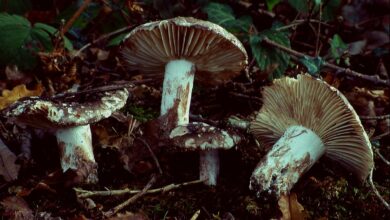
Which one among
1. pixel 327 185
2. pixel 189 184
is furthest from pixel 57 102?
pixel 327 185

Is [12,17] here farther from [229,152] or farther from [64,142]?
[229,152]

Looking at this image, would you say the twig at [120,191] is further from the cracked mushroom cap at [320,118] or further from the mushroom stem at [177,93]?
the cracked mushroom cap at [320,118]

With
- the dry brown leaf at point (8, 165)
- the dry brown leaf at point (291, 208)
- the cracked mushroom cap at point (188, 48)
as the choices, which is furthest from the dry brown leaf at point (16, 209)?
the dry brown leaf at point (291, 208)

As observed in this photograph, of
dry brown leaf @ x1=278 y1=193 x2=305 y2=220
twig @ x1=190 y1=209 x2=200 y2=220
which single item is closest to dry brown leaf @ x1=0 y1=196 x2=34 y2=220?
twig @ x1=190 y1=209 x2=200 y2=220

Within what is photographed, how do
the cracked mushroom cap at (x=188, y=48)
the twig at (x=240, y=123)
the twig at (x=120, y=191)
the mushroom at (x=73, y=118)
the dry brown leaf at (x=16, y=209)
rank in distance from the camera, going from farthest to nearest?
the twig at (x=240, y=123) → the cracked mushroom cap at (x=188, y=48) → the twig at (x=120, y=191) → the mushroom at (x=73, y=118) → the dry brown leaf at (x=16, y=209)

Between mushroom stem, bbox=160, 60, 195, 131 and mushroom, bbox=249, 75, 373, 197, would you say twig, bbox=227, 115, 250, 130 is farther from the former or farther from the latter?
mushroom stem, bbox=160, 60, 195, 131

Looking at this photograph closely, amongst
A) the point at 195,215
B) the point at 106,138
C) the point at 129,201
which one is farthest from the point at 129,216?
the point at 106,138
